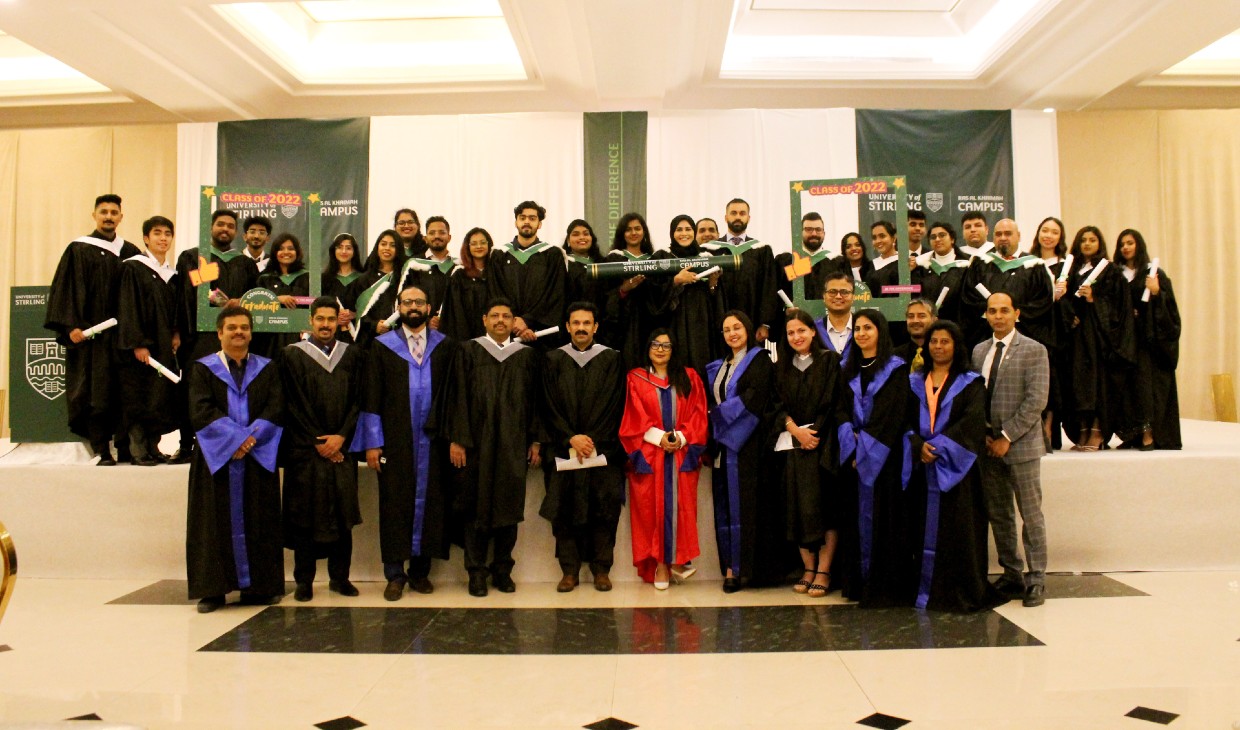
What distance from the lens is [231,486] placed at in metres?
4.74

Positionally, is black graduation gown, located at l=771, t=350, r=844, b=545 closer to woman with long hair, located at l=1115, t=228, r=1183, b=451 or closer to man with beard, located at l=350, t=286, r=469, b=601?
man with beard, located at l=350, t=286, r=469, b=601

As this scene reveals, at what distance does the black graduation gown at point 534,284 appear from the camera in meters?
5.75

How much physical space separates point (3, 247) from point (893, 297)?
9.42 meters

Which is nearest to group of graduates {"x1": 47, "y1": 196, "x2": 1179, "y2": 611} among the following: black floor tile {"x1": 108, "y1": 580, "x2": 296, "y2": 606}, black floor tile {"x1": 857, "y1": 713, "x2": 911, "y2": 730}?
black floor tile {"x1": 108, "y1": 580, "x2": 296, "y2": 606}

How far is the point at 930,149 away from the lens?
8875mm

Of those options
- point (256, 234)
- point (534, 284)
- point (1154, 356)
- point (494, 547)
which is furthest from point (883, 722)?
point (256, 234)

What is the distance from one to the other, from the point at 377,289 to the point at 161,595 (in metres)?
2.20

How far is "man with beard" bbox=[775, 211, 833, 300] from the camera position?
598cm

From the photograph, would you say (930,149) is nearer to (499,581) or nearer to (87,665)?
(499,581)

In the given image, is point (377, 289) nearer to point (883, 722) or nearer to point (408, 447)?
point (408, 447)

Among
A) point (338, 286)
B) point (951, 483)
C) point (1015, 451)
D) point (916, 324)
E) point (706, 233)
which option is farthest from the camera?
point (338, 286)

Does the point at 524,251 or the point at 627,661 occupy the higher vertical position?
the point at 524,251

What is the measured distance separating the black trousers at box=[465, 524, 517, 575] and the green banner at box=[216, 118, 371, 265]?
481 centimetres

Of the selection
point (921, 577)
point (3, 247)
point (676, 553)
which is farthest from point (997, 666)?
point (3, 247)
